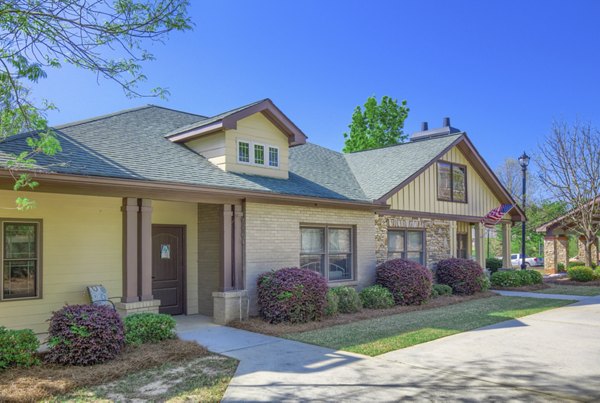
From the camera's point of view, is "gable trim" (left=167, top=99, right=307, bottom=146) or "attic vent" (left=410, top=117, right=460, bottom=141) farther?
"attic vent" (left=410, top=117, right=460, bottom=141)

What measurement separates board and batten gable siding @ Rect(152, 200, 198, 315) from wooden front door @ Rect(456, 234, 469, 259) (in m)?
11.0

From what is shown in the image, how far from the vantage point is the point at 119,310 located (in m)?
9.00

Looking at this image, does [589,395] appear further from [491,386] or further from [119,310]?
[119,310]

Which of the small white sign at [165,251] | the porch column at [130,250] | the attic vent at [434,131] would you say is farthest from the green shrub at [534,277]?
Answer: the porch column at [130,250]

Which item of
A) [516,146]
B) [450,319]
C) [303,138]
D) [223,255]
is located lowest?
[450,319]

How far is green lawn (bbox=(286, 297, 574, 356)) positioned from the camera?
27.6 feet

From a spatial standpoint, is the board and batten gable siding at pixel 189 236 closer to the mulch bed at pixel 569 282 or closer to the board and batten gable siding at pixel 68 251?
the board and batten gable siding at pixel 68 251

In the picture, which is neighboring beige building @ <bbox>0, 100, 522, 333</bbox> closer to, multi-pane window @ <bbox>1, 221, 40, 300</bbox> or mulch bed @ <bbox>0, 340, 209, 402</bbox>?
multi-pane window @ <bbox>1, 221, 40, 300</bbox>

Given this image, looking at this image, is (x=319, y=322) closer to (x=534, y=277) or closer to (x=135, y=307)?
(x=135, y=307)

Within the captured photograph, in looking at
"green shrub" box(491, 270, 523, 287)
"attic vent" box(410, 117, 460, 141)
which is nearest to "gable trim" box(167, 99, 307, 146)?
"attic vent" box(410, 117, 460, 141)

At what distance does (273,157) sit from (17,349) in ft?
25.3

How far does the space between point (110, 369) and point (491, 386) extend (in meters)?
5.16

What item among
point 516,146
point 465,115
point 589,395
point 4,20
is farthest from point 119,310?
point 516,146

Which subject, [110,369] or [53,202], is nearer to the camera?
[110,369]
